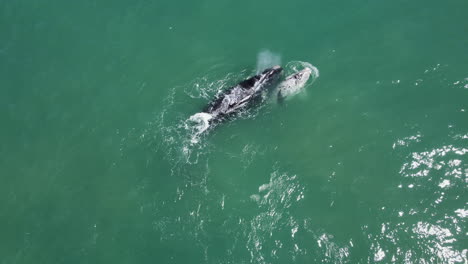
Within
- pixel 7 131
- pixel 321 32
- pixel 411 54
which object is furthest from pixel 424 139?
pixel 7 131

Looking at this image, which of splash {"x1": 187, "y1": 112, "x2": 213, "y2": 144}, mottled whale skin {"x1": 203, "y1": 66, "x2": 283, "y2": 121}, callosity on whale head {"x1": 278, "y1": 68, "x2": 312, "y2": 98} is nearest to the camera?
splash {"x1": 187, "y1": 112, "x2": 213, "y2": 144}

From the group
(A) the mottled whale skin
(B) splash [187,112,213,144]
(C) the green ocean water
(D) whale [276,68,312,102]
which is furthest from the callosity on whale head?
→ (B) splash [187,112,213,144]

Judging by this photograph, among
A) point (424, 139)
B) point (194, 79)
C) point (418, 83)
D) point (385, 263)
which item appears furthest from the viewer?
point (194, 79)

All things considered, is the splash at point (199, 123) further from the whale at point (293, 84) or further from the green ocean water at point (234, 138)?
the whale at point (293, 84)

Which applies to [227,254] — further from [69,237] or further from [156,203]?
[69,237]

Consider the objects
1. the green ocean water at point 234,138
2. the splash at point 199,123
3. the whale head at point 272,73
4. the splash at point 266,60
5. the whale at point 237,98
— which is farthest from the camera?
the splash at point 266,60

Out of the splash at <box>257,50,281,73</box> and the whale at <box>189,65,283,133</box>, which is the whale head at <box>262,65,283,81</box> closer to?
the whale at <box>189,65,283,133</box>

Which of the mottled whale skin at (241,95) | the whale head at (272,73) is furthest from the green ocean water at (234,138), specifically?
the whale head at (272,73)

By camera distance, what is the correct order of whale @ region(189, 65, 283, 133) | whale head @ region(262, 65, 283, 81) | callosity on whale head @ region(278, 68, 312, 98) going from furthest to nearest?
1. whale head @ region(262, 65, 283, 81)
2. callosity on whale head @ region(278, 68, 312, 98)
3. whale @ region(189, 65, 283, 133)
